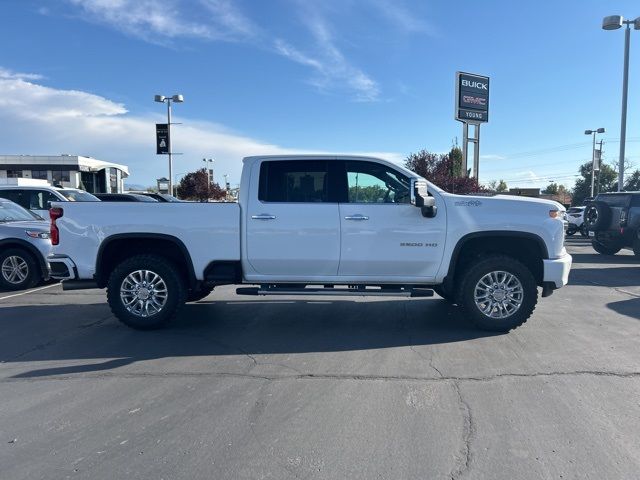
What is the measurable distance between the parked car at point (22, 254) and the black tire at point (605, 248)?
49.3ft

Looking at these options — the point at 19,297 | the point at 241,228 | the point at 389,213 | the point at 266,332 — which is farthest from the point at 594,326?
the point at 19,297

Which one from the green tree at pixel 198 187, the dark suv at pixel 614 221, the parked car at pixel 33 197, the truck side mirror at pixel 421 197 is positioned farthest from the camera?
the green tree at pixel 198 187

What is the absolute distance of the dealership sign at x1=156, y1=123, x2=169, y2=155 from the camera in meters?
30.3

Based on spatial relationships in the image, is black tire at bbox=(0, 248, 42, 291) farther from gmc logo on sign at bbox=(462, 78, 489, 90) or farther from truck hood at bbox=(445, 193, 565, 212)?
gmc logo on sign at bbox=(462, 78, 489, 90)

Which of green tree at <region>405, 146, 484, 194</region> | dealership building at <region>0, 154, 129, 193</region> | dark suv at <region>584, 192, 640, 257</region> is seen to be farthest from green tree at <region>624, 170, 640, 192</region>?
dealership building at <region>0, 154, 129, 193</region>

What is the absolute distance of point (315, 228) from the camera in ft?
21.2

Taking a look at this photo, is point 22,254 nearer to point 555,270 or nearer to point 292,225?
point 292,225

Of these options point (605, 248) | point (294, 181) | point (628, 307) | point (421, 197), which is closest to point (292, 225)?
point (294, 181)

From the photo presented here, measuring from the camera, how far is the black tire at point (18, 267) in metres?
9.50

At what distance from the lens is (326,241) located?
6.47 m

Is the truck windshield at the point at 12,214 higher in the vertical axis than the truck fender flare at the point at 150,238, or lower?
higher

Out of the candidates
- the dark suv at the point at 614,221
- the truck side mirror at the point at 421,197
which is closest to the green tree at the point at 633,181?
the dark suv at the point at 614,221

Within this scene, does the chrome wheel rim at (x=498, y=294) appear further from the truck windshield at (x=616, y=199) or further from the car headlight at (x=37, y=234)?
the truck windshield at (x=616, y=199)

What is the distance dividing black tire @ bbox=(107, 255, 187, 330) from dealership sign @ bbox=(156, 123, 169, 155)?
25.2 metres
